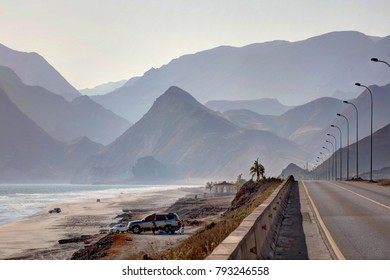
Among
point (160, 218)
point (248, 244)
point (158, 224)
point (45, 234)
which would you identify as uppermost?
point (248, 244)

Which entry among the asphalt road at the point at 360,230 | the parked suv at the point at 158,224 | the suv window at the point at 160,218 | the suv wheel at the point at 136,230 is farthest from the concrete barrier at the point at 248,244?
the suv wheel at the point at 136,230

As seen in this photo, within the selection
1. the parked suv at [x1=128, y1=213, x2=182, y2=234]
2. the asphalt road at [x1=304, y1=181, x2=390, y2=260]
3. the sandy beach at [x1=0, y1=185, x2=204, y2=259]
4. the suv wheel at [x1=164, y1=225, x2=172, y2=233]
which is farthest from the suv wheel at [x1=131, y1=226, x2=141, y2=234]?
the asphalt road at [x1=304, y1=181, x2=390, y2=260]

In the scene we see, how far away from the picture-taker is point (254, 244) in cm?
1430

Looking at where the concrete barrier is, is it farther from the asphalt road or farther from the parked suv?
the parked suv

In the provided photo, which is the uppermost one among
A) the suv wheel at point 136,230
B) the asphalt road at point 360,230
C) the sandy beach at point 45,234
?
the asphalt road at point 360,230

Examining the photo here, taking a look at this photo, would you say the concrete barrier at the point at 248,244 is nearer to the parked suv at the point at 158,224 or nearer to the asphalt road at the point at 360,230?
the asphalt road at the point at 360,230

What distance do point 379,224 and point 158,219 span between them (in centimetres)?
3230

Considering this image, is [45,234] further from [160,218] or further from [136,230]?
[160,218]

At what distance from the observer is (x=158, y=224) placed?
57062 millimetres

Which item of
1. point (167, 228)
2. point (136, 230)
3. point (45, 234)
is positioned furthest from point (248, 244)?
point (45, 234)

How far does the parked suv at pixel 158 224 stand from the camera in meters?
56.5
